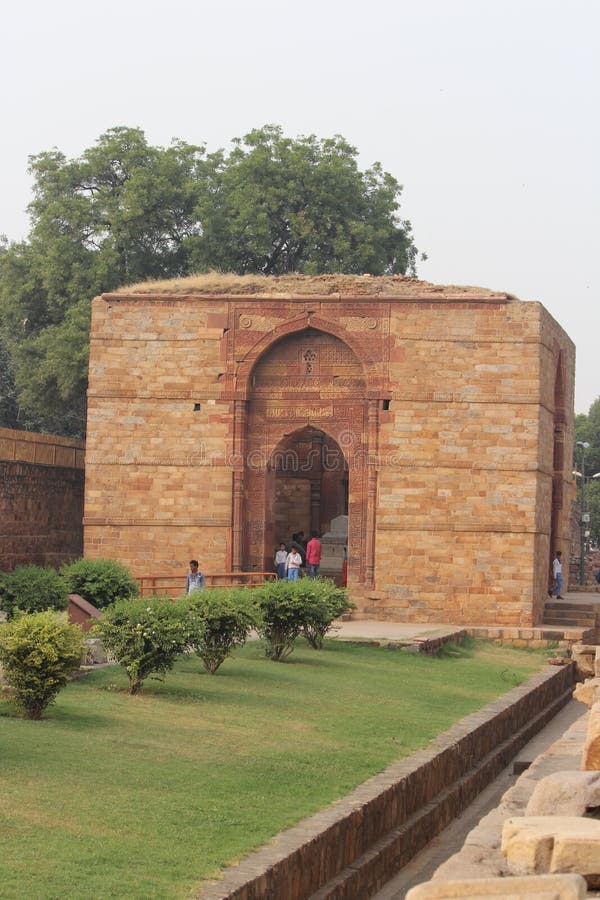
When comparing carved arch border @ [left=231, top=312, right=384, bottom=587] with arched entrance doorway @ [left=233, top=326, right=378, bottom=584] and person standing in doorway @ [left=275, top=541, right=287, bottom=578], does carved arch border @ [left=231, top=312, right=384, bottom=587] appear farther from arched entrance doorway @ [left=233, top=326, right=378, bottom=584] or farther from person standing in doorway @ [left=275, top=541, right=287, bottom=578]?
person standing in doorway @ [left=275, top=541, right=287, bottom=578]

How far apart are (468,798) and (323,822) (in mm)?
4963

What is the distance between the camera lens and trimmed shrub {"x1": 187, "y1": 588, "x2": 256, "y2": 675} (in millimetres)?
14008

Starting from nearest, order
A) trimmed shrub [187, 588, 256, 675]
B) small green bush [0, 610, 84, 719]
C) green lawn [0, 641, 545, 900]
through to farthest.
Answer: green lawn [0, 641, 545, 900] < small green bush [0, 610, 84, 719] < trimmed shrub [187, 588, 256, 675]

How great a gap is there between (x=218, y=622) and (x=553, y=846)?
9.19 metres

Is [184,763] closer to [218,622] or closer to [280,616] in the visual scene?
[218,622]

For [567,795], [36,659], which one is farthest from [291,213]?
[567,795]

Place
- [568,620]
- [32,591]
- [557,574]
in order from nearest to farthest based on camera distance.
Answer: [32,591]
[568,620]
[557,574]

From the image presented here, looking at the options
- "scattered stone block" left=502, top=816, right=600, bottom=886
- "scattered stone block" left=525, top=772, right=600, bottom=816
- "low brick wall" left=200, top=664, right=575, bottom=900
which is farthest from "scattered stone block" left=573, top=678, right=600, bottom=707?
"scattered stone block" left=502, top=816, right=600, bottom=886

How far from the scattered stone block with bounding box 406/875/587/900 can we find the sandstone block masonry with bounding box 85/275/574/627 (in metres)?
18.2

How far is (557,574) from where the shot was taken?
85.1 feet

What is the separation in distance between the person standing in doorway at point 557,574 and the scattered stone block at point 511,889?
21.7 m

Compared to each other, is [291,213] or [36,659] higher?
[291,213]

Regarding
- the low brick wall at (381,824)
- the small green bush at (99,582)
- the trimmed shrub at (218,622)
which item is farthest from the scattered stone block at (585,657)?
the small green bush at (99,582)

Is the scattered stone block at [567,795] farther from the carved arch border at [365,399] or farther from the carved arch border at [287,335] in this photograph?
the carved arch border at [287,335]
